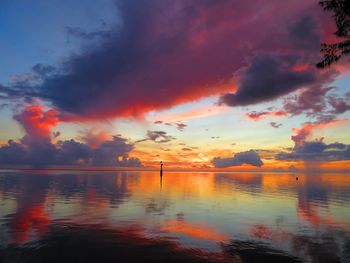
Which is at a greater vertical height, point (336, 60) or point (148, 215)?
point (336, 60)

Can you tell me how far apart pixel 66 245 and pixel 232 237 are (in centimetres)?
1481

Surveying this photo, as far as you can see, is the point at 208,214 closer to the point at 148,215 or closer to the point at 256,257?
the point at 148,215

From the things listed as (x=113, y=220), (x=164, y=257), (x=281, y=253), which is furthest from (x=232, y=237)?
(x=113, y=220)

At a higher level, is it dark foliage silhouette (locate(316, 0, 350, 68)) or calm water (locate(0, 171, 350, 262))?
dark foliage silhouette (locate(316, 0, 350, 68))

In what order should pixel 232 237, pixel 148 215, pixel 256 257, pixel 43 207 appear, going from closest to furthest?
pixel 256 257 < pixel 232 237 < pixel 148 215 < pixel 43 207

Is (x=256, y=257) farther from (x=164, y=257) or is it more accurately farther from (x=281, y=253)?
(x=164, y=257)

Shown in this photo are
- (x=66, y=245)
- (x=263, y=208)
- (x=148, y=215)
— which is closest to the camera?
(x=66, y=245)

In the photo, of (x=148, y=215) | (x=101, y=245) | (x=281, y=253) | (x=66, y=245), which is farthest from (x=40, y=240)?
(x=281, y=253)

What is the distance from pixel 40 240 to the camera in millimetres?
24109

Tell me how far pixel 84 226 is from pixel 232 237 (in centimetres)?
1515

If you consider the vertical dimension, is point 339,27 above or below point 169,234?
above

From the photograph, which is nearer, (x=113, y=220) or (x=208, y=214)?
(x=113, y=220)

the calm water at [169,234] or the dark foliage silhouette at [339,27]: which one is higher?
the dark foliage silhouette at [339,27]

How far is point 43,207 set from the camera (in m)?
41.5
